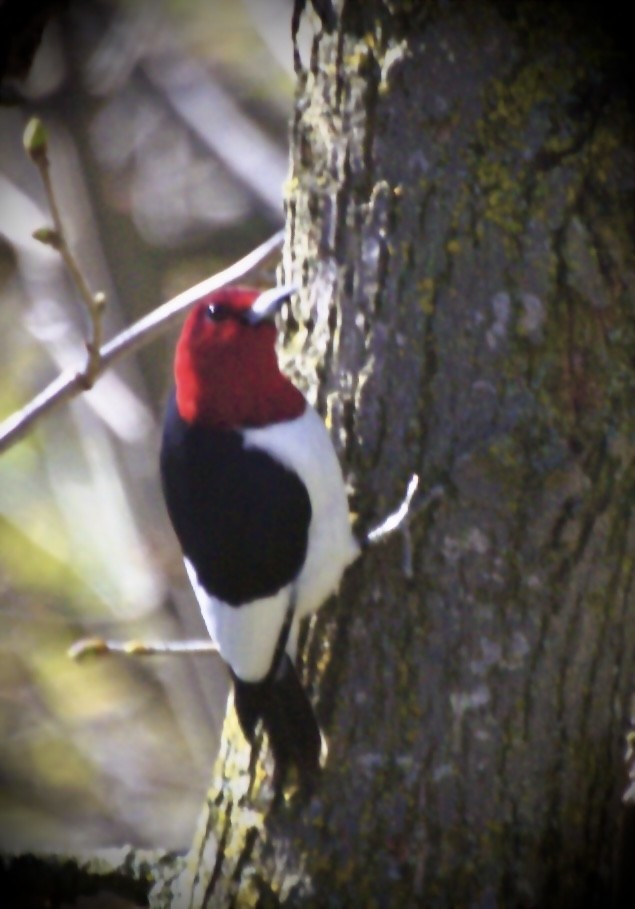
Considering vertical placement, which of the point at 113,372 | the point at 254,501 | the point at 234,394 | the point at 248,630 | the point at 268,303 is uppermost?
the point at 113,372

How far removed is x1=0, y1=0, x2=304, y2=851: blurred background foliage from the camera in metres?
4.21

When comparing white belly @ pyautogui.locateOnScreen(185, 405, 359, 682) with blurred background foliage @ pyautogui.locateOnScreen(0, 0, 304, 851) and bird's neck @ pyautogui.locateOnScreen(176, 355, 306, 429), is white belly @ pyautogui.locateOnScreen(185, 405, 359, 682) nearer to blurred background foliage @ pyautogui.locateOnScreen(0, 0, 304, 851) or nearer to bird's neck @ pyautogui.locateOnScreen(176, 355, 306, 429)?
bird's neck @ pyautogui.locateOnScreen(176, 355, 306, 429)

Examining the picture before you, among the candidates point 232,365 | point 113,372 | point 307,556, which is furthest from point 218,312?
point 113,372

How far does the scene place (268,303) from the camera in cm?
230

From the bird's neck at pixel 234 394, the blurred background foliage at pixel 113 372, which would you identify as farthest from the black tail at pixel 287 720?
the blurred background foliage at pixel 113 372

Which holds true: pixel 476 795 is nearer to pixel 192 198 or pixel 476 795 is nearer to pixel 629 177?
pixel 629 177

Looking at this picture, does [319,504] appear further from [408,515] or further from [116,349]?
[116,349]

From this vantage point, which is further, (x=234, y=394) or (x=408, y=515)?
(x=234, y=394)

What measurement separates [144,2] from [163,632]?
95.2 inches

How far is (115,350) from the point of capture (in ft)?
8.27

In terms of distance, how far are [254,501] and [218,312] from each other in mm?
395

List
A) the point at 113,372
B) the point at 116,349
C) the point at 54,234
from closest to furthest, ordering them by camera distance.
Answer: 1. the point at 54,234
2. the point at 116,349
3. the point at 113,372

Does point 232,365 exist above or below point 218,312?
below

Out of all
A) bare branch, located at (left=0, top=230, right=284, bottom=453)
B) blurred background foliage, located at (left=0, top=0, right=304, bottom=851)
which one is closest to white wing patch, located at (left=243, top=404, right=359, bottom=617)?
bare branch, located at (left=0, top=230, right=284, bottom=453)
